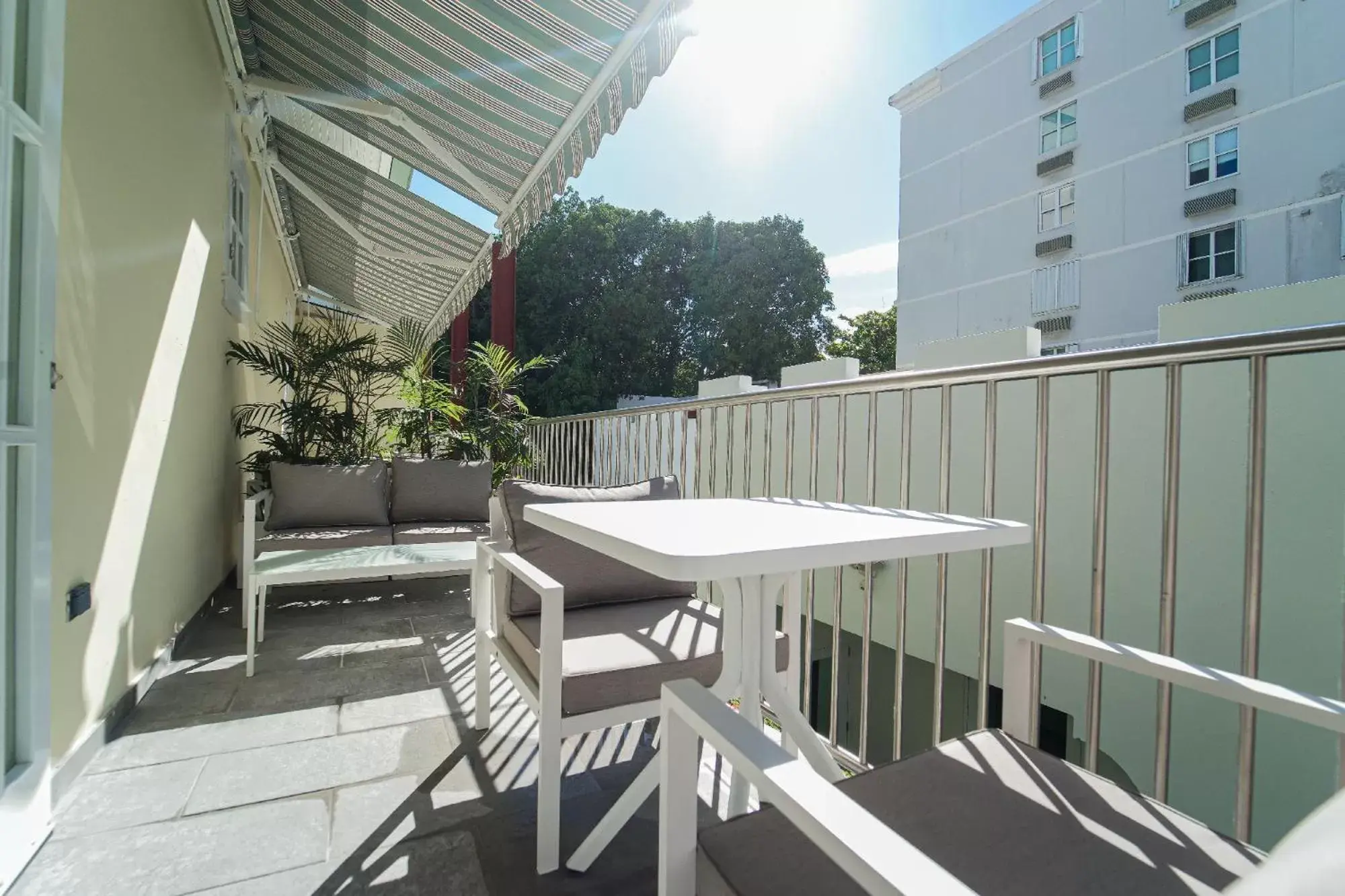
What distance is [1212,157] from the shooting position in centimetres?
1482

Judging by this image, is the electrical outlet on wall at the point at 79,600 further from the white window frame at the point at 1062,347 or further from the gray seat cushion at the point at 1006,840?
the white window frame at the point at 1062,347

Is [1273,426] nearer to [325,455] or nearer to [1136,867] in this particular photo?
[1136,867]

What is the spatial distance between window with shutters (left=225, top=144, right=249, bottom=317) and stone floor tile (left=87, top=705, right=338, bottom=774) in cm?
311

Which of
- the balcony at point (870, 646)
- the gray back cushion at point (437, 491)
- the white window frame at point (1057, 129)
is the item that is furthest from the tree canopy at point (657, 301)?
the gray back cushion at point (437, 491)

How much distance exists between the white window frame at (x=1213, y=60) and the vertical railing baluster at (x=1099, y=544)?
1911cm

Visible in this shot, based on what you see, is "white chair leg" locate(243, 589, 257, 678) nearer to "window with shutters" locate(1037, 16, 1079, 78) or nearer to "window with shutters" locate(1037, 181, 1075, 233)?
"window with shutters" locate(1037, 181, 1075, 233)

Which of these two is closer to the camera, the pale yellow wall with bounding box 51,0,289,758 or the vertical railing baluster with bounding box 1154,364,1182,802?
the vertical railing baluster with bounding box 1154,364,1182,802

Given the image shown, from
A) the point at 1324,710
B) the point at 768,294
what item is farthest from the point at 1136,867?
the point at 768,294

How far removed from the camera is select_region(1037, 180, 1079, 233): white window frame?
17219mm

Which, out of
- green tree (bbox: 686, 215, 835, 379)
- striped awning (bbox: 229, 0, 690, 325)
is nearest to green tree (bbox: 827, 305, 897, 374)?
green tree (bbox: 686, 215, 835, 379)

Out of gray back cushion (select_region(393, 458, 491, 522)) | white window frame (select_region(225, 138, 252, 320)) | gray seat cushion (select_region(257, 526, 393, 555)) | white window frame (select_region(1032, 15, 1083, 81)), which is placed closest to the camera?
gray seat cushion (select_region(257, 526, 393, 555))

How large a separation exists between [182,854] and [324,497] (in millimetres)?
2911

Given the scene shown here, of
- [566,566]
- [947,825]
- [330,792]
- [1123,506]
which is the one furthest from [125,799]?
[1123,506]

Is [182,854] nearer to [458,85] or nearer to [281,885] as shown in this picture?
[281,885]
